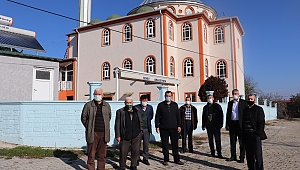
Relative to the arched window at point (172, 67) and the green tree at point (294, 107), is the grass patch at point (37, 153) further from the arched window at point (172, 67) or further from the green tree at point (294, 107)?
the green tree at point (294, 107)

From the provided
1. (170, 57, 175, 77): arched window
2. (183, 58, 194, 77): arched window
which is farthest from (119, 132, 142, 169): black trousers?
(183, 58, 194, 77): arched window

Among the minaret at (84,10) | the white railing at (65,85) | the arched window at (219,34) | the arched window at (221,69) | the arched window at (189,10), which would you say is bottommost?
the white railing at (65,85)

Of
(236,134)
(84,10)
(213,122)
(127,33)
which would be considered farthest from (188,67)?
(236,134)

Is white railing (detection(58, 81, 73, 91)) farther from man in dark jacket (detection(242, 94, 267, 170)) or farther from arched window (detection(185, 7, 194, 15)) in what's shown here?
man in dark jacket (detection(242, 94, 267, 170))

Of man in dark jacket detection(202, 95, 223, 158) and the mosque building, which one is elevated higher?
the mosque building

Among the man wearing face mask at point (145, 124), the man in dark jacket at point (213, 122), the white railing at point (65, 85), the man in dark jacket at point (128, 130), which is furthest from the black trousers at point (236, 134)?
the white railing at point (65, 85)

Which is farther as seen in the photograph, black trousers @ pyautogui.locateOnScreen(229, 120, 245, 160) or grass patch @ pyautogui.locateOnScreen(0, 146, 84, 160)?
grass patch @ pyautogui.locateOnScreen(0, 146, 84, 160)

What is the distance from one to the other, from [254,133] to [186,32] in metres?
18.8

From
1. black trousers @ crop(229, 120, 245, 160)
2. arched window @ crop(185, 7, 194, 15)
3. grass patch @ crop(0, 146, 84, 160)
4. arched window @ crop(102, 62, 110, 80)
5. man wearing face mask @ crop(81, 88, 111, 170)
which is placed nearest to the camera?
man wearing face mask @ crop(81, 88, 111, 170)

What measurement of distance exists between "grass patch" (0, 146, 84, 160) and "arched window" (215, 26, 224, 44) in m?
19.4

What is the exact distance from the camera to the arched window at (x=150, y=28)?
2261 centimetres

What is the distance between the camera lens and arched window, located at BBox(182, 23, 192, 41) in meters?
23.1

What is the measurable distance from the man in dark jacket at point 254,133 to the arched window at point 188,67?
1716cm

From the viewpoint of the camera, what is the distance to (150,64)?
2252cm
